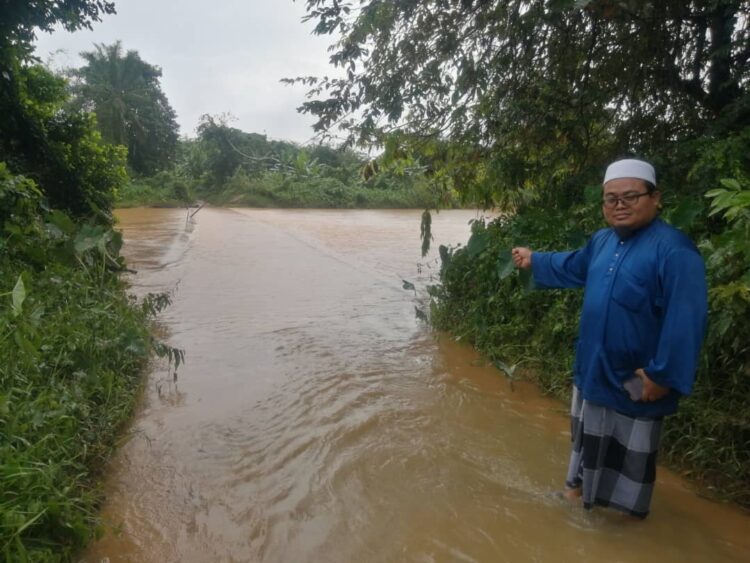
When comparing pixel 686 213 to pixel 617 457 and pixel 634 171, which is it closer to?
pixel 634 171

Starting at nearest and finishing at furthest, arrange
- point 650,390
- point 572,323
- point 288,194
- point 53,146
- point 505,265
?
point 650,390
point 505,265
point 572,323
point 53,146
point 288,194

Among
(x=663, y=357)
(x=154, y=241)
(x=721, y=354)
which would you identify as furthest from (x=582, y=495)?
(x=154, y=241)

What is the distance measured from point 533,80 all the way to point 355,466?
4.09 m

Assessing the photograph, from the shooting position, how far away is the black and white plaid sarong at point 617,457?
2.36 m

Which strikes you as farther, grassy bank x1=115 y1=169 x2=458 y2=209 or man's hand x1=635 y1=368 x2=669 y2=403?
grassy bank x1=115 y1=169 x2=458 y2=209

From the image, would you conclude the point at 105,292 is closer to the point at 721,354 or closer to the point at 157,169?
the point at 721,354

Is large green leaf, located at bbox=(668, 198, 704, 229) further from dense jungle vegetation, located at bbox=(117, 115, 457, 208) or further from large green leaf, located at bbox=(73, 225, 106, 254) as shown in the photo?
dense jungle vegetation, located at bbox=(117, 115, 457, 208)

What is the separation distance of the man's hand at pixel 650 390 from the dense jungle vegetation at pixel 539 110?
1898 millimetres

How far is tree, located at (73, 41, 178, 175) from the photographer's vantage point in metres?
31.1

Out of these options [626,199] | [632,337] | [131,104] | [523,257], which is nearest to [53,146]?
[523,257]

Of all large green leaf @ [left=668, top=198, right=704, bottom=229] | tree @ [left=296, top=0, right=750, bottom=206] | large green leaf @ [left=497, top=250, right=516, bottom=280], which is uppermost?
tree @ [left=296, top=0, right=750, bottom=206]

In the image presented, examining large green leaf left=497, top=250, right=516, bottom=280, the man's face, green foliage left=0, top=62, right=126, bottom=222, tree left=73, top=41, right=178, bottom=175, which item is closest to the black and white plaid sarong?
the man's face

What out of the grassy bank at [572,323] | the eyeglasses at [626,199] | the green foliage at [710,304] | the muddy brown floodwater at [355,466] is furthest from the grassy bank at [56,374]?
the green foliage at [710,304]

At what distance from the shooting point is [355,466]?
3305 mm
